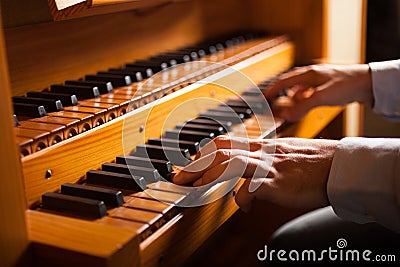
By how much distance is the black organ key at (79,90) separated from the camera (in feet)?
4.20

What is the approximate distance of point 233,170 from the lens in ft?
3.34

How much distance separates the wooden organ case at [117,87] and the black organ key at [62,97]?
3 centimetres

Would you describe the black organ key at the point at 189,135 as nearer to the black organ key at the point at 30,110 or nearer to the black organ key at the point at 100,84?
the black organ key at the point at 100,84

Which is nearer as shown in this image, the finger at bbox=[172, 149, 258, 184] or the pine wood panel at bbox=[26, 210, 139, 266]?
the pine wood panel at bbox=[26, 210, 139, 266]

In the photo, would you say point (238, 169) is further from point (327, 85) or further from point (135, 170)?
point (327, 85)

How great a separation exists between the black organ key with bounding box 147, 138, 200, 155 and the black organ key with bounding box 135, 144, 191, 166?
1.2 inches

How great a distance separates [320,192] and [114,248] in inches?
16.4

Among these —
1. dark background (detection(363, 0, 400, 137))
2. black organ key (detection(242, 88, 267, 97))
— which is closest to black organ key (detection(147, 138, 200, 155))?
black organ key (detection(242, 88, 267, 97))

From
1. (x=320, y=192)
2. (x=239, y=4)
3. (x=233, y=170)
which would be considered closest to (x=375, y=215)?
(x=320, y=192)

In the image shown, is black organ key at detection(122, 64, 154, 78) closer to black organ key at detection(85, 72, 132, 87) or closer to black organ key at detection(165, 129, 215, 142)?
black organ key at detection(85, 72, 132, 87)

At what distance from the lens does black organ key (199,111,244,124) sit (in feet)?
4.68

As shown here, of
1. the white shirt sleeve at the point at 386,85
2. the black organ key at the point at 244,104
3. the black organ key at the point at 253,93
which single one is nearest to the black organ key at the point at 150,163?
the black organ key at the point at 244,104

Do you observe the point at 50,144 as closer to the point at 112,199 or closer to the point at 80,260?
the point at 112,199

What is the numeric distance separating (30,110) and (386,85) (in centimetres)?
101
